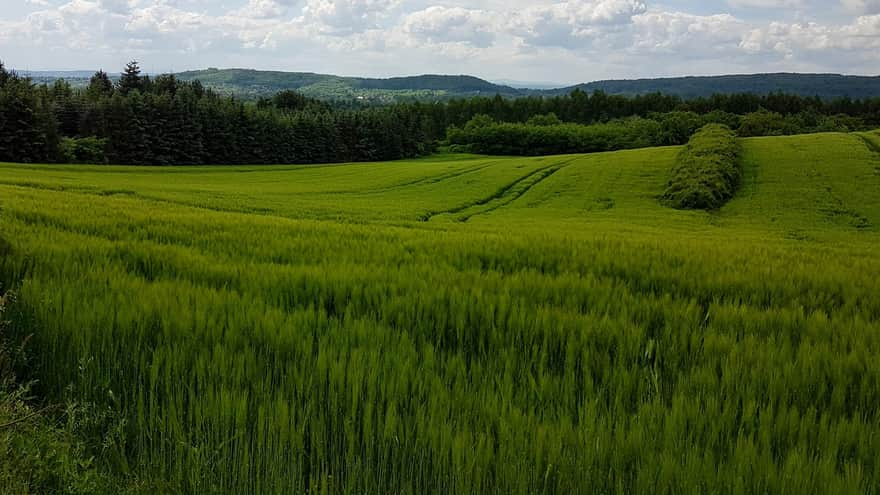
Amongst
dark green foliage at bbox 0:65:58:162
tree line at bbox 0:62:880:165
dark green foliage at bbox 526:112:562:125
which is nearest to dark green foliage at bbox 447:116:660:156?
tree line at bbox 0:62:880:165

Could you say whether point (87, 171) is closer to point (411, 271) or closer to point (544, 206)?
point (544, 206)

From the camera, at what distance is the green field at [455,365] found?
2068 millimetres

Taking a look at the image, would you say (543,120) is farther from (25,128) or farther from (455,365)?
(455,365)

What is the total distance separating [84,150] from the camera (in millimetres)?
72062

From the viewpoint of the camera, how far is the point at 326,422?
97.0 inches

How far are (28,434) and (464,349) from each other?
2264 mm

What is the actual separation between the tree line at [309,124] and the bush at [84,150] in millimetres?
169

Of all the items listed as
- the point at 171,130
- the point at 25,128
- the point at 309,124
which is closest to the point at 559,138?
the point at 309,124

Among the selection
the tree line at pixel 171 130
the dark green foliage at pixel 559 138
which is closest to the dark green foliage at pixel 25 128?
the tree line at pixel 171 130

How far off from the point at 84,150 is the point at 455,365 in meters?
85.2

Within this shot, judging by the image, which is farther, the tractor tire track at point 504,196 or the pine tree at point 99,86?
the pine tree at point 99,86

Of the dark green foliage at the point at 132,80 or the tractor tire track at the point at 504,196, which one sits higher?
the dark green foliage at the point at 132,80

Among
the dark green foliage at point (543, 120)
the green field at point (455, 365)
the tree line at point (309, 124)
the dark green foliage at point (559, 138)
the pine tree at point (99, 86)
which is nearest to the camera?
the green field at point (455, 365)

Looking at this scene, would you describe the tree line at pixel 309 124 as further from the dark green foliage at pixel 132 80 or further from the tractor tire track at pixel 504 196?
the tractor tire track at pixel 504 196
